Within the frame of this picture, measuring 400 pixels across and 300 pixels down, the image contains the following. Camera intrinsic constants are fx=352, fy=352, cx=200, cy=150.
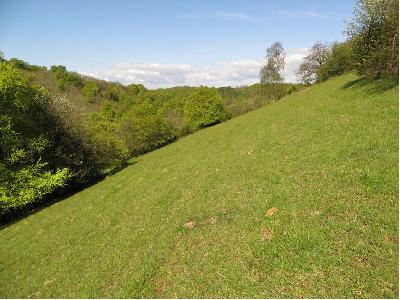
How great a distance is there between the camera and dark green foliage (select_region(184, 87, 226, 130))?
102 m

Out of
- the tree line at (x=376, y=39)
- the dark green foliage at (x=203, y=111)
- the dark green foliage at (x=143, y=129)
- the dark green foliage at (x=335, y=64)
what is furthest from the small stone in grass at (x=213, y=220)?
the dark green foliage at (x=203, y=111)

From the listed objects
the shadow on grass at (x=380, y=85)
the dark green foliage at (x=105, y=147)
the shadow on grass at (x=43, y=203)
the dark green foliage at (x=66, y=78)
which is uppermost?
the dark green foliage at (x=66, y=78)

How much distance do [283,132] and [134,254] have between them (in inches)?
825

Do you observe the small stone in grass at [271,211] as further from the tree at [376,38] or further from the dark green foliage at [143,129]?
the dark green foliage at [143,129]

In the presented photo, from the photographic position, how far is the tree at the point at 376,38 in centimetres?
3225

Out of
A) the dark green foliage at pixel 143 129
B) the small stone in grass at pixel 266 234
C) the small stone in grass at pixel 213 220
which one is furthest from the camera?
the dark green foliage at pixel 143 129

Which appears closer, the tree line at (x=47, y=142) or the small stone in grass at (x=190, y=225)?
the small stone in grass at (x=190, y=225)

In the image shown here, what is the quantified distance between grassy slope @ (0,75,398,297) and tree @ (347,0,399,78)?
6693mm

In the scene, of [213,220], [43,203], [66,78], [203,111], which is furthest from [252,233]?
[66,78]

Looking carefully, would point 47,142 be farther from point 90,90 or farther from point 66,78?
point 66,78

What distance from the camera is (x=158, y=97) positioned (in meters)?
180

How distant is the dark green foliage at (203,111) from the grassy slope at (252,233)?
7203 centimetres

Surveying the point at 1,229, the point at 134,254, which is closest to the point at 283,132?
the point at 134,254

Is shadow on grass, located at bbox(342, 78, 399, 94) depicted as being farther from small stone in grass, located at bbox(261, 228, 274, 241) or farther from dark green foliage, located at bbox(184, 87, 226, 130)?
dark green foliage, located at bbox(184, 87, 226, 130)
